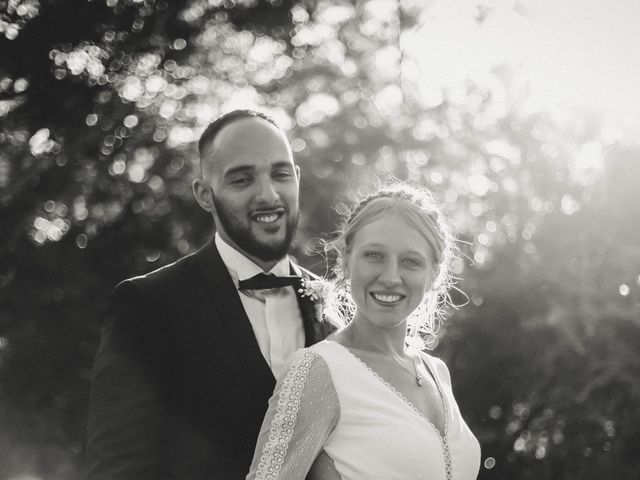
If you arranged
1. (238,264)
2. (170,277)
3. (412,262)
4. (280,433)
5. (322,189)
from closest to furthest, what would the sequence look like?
(280,433) → (412,262) → (170,277) → (238,264) → (322,189)

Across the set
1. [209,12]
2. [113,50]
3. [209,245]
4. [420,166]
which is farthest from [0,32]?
[209,245]

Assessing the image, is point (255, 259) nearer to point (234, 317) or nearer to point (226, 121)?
point (234, 317)

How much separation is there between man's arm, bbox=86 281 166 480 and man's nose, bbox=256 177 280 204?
0.59m

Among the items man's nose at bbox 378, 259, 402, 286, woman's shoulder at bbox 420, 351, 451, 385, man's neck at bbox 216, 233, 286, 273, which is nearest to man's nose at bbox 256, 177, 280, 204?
man's neck at bbox 216, 233, 286, 273

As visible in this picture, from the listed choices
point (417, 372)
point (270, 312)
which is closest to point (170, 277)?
point (270, 312)

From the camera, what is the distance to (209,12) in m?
6.78

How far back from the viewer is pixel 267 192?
2.92 meters

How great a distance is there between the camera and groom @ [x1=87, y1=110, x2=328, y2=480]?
259 cm

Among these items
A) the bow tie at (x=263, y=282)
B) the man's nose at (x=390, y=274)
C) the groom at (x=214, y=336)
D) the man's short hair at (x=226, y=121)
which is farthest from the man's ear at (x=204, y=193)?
the man's nose at (x=390, y=274)

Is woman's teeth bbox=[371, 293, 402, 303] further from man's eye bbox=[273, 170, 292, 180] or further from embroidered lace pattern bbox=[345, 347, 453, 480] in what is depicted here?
man's eye bbox=[273, 170, 292, 180]

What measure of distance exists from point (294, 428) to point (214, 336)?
56 centimetres

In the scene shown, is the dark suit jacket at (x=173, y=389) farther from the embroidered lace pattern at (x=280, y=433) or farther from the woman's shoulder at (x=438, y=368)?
the woman's shoulder at (x=438, y=368)

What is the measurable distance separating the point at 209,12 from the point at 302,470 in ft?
17.2

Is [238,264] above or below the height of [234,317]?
above
